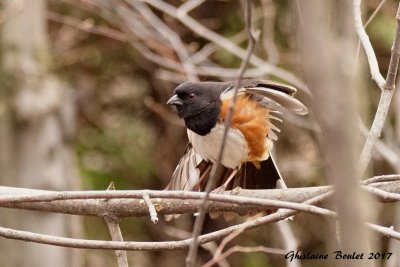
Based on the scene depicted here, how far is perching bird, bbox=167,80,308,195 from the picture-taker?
3119 millimetres

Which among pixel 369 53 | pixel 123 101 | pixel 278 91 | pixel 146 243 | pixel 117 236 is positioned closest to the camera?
pixel 146 243

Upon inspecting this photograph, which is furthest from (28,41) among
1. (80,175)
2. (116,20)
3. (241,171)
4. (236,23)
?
(241,171)

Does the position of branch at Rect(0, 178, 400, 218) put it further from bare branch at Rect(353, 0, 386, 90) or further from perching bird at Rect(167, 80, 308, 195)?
perching bird at Rect(167, 80, 308, 195)

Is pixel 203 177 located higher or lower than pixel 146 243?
lower

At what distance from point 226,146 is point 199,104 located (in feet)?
0.91

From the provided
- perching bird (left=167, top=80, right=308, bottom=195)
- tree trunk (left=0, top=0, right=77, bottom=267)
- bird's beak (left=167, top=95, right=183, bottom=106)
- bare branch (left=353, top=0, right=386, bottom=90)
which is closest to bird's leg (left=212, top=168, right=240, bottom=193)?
perching bird (left=167, top=80, right=308, bottom=195)

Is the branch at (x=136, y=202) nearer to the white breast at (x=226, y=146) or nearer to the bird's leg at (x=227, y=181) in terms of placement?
the white breast at (x=226, y=146)

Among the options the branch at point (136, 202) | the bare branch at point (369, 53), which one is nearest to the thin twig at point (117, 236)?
the branch at point (136, 202)

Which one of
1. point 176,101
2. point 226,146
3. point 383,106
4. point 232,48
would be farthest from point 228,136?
point 232,48

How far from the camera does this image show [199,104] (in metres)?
3.26

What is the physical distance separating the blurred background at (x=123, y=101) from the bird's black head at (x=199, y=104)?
0.91 metres

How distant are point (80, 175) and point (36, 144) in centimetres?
45

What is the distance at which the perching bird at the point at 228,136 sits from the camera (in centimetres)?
312

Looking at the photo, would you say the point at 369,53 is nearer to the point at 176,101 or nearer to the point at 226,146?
the point at 226,146
